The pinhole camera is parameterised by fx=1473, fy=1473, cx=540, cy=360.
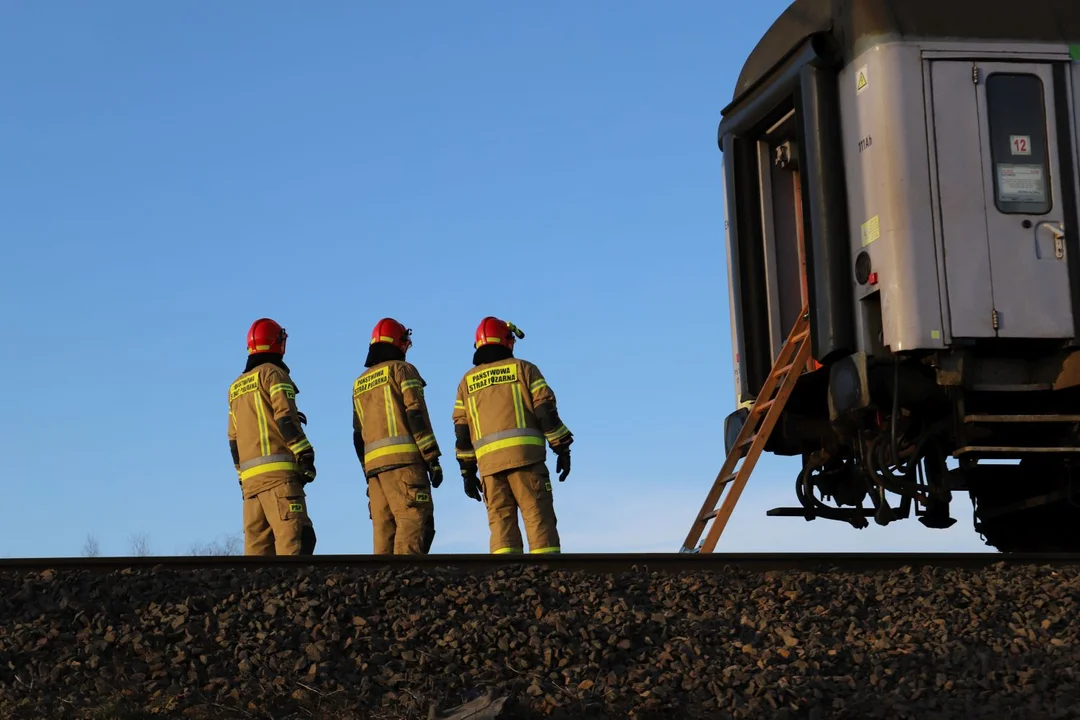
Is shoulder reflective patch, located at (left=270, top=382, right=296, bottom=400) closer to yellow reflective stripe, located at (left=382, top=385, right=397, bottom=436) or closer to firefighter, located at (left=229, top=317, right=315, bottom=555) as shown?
firefighter, located at (left=229, top=317, right=315, bottom=555)

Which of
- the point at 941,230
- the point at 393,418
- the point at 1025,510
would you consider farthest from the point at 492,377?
the point at 1025,510

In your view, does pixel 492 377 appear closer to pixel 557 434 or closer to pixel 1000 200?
pixel 557 434

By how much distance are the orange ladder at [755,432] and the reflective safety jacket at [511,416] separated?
3.75 feet

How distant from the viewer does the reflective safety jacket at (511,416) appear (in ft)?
34.6

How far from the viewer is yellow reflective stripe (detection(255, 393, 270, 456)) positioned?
10633 millimetres

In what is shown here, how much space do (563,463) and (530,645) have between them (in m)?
4.20

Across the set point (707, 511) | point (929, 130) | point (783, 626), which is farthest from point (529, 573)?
point (929, 130)

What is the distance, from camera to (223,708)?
579 cm

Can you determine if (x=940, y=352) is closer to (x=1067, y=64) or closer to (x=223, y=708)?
(x=1067, y=64)

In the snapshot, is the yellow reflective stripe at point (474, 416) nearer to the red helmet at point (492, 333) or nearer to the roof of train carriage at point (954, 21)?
the red helmet at point (492, 333)

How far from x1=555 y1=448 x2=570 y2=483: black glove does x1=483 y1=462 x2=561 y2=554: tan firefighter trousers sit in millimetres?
126

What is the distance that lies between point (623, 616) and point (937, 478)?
377cm

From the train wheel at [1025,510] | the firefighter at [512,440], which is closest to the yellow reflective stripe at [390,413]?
the firefighter at [512,440]

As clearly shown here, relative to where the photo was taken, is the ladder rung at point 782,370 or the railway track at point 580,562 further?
the ladder rung at point 782,370
